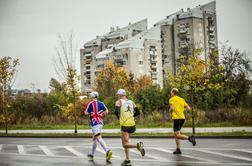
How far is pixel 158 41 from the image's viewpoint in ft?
394

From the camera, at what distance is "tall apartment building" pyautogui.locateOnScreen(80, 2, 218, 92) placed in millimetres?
114125

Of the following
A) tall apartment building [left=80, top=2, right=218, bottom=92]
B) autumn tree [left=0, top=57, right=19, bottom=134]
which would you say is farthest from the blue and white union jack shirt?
tall apartment building [left=80, top=2, right=218, bottom=92]

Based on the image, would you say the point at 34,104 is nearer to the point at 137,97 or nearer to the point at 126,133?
the point at 137,97

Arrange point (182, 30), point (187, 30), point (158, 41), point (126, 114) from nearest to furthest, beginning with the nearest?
point (126, 114) < point (187, 30) < point (182, 30) < point (158, 41)

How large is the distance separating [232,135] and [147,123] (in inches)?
481

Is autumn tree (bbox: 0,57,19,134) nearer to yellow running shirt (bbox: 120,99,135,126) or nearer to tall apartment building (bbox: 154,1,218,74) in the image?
yellow running shirt (bbox: 120,99,135,126)

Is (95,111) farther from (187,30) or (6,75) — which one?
(187,30)

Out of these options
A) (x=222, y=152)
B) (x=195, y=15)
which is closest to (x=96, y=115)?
(x=222, y=152)

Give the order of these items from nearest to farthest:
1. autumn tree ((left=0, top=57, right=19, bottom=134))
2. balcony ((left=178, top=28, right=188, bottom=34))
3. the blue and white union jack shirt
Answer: the blue and white union jack shirt, autumn tree ((left=0, top=57, right=19, bottom=134)), balcony ((left=178, top=28, right=188, bottom=34))

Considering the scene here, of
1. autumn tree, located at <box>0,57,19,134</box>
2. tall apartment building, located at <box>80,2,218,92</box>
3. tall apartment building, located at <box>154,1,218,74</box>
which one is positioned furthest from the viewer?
tall apartment building, located at <box>154,1,218,74</box>

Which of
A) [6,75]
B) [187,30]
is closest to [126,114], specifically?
[6,75]

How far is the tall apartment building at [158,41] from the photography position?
114m

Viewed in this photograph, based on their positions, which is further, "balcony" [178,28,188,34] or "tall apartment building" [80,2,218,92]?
"balcony" [178,28,188,34]

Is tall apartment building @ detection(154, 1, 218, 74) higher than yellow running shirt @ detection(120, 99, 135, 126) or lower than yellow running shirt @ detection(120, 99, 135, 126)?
higher
